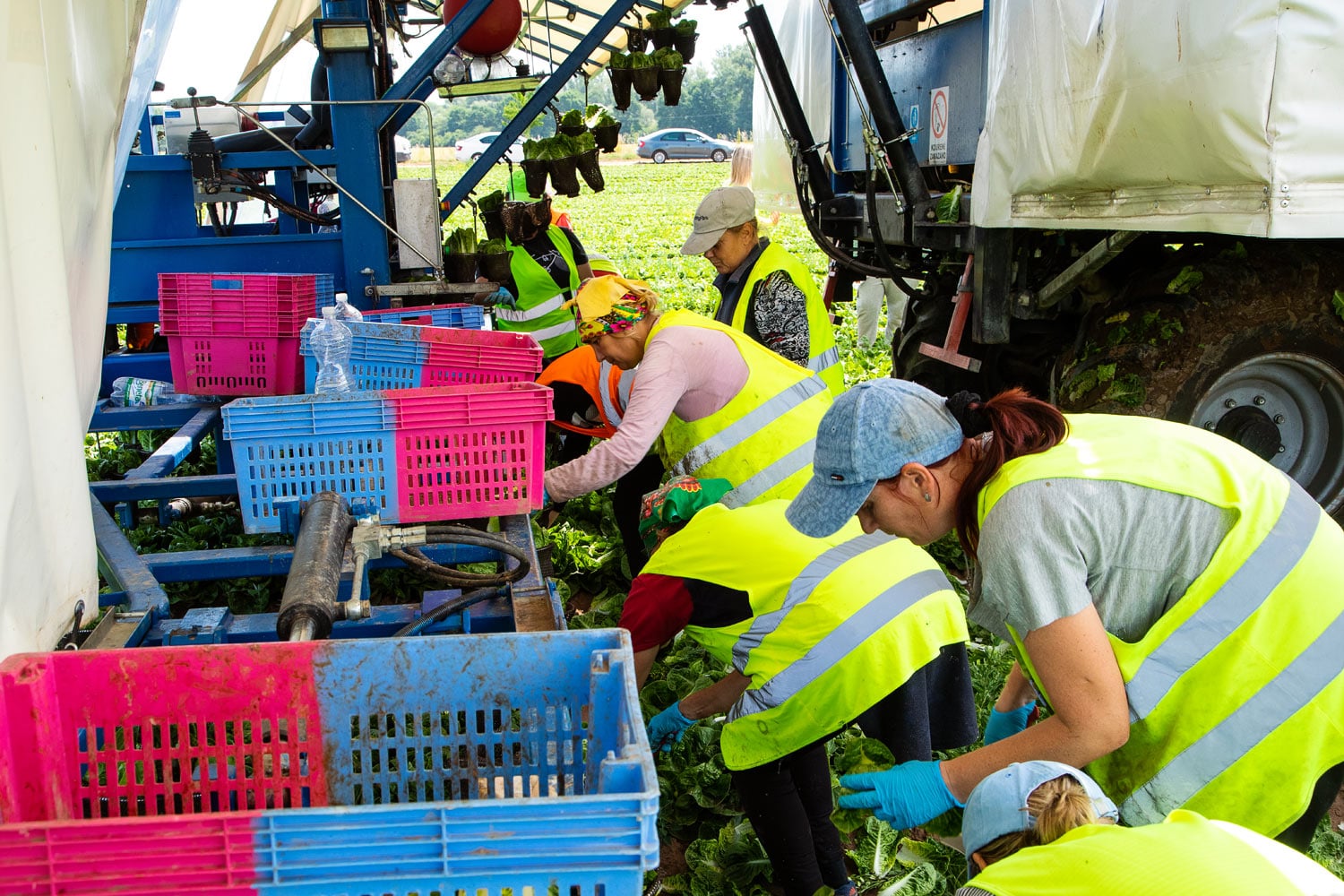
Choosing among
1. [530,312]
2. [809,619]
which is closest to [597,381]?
[530,312]

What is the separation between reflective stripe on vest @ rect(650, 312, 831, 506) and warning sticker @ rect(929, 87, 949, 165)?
92.5 inches

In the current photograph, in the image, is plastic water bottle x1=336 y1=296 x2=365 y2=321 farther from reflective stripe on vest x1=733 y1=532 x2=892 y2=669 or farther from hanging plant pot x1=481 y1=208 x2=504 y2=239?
hanging plant pot x1=481 y1=208 x2=504 y2=239

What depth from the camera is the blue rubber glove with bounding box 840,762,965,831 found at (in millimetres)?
2039

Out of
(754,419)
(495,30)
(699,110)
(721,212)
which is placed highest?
(699,110)

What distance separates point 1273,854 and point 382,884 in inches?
40.0

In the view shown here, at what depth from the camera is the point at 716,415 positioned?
Result: 323cm

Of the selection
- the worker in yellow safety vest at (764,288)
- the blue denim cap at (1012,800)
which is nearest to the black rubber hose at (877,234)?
the worker in yellow safety vest at (764,288)

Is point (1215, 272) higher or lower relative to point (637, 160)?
lower

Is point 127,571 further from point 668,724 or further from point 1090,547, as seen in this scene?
point 1090,547

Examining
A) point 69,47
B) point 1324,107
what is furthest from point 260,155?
point 1324,107

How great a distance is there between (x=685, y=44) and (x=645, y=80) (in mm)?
407

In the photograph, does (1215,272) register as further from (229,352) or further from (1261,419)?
(229,352)

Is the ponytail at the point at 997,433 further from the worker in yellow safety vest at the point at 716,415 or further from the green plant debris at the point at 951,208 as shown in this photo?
the green plant debris at the point at 951,208

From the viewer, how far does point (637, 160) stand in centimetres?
4691
